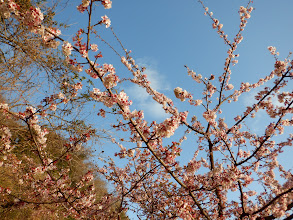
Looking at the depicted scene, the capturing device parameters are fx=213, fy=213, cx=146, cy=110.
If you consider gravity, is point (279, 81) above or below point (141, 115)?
above

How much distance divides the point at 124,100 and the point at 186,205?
2142 mm

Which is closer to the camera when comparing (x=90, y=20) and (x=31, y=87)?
(x=90, y=20)

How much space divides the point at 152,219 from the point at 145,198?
4.20ft

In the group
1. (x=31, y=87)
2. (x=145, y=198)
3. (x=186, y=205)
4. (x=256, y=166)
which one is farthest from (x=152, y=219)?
(x=31, y=87)

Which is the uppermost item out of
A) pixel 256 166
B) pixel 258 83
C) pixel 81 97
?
pixel 258 83

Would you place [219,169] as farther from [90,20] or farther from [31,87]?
[31,87]

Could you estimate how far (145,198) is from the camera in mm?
5215

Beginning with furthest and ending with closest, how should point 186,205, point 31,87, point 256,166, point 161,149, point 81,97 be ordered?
1. point 81,97
2. point 31,87
3. point 256,166
4. point 186,205
5. point 161,149

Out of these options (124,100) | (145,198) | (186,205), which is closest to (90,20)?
(124,100)

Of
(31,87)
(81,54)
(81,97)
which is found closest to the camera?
(81,54)

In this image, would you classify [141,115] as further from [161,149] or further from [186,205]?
[186,205]

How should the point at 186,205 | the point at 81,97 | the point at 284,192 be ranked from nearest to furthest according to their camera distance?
the point at 284,192
the point at 186,205
the point at 81,97

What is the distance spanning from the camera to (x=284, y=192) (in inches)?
107

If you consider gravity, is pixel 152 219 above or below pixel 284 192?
below
